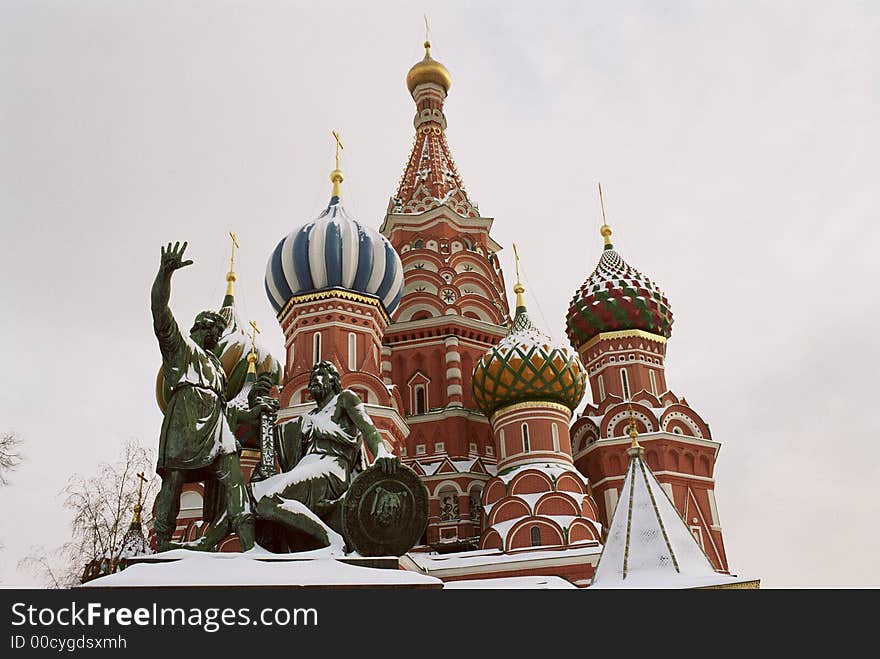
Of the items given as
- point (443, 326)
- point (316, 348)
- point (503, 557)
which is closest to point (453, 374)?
point (443, 326)

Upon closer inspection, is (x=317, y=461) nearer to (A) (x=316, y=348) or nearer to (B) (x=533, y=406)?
(A) (x=316, y=348)

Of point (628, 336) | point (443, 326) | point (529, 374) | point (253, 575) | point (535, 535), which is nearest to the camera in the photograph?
point (253, 575)

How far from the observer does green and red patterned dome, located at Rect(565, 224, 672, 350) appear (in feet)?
70.4

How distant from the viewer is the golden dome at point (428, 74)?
28.0m

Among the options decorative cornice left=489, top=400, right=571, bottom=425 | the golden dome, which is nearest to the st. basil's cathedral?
decorative cornice left=489, top=400, right=571, bottom=425

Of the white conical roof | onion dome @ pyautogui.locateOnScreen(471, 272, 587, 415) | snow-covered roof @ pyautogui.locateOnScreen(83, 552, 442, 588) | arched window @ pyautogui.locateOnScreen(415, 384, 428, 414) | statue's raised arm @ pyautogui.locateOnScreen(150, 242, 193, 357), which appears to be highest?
arched window @ pyautogui.locateOnScreen(415, 384, 428, 414)

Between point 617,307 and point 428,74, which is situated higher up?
point 428,74

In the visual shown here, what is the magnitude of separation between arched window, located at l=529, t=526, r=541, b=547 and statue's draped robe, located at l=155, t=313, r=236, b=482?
420 inches

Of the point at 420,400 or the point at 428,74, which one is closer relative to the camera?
the point at 420,400

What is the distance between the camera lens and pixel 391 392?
18438 mm

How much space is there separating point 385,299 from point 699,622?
15.7 meters

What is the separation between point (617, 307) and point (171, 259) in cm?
1679

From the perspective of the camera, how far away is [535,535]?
1616 centimetres

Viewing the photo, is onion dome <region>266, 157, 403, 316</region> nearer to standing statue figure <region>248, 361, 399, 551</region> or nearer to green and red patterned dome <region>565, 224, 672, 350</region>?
green and red patterned dome <region>565, 224, 672, 350</region>
